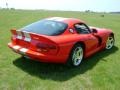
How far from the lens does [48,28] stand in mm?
6480

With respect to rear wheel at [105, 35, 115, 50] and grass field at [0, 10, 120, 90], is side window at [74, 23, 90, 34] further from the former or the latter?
rear wheel at [105, 35, 115, 50]

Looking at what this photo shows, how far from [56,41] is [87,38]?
60.8 inches

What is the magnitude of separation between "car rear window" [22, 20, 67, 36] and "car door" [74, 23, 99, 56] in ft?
1.95

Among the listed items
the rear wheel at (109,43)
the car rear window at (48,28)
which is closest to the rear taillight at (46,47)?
the car rear window at (48,28)

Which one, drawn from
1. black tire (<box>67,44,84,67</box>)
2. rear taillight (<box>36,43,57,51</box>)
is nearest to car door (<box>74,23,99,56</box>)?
black tire (<box>67,44,84,67</box>)

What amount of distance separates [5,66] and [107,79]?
8.95ft

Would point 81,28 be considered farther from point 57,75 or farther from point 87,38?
point 57,75

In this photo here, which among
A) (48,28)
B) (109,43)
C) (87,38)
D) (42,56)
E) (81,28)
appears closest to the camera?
(42,56)

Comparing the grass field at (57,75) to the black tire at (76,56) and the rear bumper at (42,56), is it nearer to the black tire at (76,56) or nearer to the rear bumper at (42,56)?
the black tire at (76,56)

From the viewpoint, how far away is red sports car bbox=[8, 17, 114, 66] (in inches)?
229

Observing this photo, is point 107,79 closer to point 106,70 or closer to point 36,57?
point 106,70

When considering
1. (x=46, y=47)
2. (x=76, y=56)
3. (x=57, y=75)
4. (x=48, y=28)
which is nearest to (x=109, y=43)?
(x=76, y=56)

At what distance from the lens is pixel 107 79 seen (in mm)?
5949

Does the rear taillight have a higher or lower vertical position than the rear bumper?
higher
